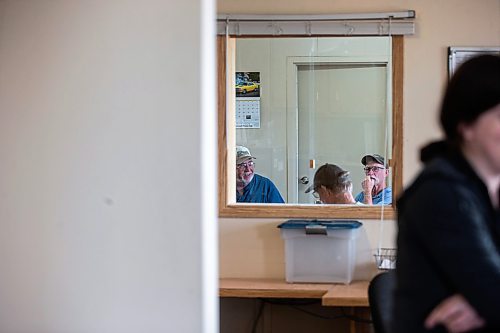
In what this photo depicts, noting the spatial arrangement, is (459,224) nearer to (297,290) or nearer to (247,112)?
(297,290)

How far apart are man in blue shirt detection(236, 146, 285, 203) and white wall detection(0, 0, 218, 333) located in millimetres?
1684

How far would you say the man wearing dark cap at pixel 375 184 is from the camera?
3314 millimetres

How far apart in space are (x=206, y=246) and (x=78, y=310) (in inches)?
15.6

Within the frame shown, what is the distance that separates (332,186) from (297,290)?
27.3 inches

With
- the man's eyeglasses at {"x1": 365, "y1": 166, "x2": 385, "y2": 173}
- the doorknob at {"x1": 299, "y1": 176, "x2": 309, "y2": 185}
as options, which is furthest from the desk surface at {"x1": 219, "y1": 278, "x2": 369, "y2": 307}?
the doorknob at {"x1": 299, "y1": 176, "x2": 309, "y2": 185}

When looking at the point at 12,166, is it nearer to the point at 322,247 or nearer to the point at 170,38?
the point at 170,38

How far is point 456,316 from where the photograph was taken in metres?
1.07

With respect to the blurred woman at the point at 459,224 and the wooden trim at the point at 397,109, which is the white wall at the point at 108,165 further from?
the wooden trim at the point at 397,109

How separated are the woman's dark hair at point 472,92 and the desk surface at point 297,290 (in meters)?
1.82

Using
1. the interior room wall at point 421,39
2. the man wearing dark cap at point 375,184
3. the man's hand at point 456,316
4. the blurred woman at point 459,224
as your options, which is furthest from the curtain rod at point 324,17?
the man's hand at point 456,316

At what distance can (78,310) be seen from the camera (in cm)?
177

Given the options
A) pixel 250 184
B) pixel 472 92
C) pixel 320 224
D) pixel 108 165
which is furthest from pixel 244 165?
pixel 472 92

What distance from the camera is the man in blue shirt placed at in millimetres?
3469

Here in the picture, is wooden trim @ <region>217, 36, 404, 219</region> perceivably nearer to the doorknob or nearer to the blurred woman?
the doorknob
